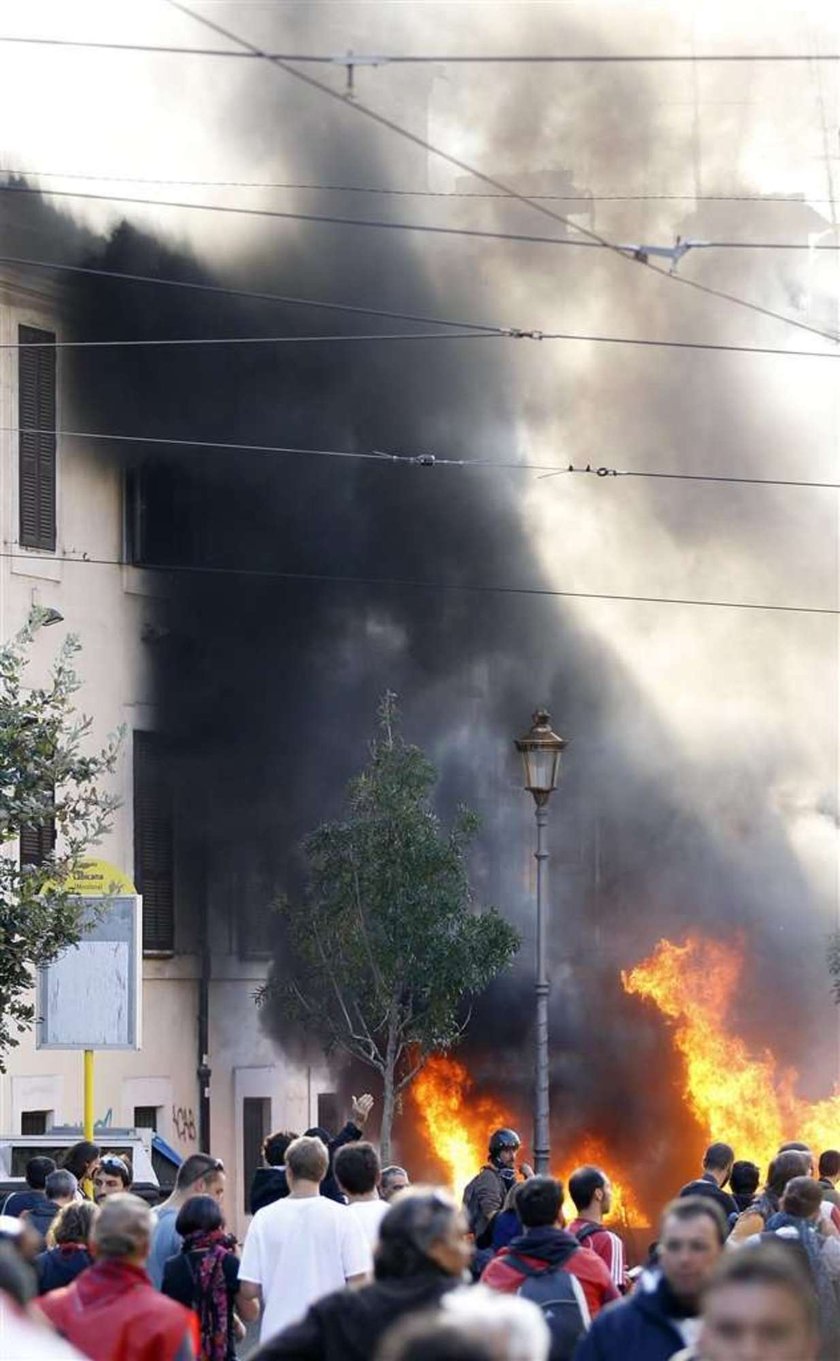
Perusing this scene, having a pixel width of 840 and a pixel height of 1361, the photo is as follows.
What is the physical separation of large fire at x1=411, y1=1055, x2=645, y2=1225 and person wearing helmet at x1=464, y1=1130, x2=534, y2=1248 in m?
13.3

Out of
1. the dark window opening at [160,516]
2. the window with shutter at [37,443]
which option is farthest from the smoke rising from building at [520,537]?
the window with shutter at [37,443]

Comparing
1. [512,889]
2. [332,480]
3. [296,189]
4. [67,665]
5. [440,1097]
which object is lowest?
[440,1097]

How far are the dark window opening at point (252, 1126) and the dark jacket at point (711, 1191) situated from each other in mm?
16349

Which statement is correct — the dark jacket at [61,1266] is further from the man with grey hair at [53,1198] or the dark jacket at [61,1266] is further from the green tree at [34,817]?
the green tree at [34,817]

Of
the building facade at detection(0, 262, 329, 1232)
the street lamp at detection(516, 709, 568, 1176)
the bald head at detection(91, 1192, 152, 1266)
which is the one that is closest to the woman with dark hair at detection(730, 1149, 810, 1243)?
the bald head at detection(91, 1192, 152, 1266)

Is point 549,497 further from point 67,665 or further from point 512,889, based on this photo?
point 67,665

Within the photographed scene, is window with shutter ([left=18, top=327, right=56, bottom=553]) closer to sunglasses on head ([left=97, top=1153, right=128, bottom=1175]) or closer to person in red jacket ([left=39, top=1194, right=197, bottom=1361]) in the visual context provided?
sunglasses on head ([left=97, top=1153, right=128, bottom=1175])

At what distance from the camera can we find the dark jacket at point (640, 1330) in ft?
18.3

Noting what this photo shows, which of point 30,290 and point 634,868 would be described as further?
point 634,868

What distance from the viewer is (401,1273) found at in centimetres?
554

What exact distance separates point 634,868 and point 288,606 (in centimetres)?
597

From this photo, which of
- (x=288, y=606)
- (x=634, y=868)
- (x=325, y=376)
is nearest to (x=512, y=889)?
(x=634, y=868)

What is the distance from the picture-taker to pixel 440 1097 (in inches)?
1097

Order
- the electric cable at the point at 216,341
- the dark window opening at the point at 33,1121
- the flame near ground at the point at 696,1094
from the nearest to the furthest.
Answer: the electric cable at the point at 216,341 < the dark window opening at the point at 33,1121 < the flame near ground at the point at 696,1094
